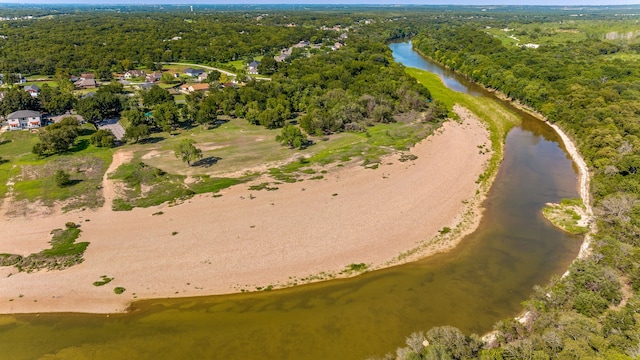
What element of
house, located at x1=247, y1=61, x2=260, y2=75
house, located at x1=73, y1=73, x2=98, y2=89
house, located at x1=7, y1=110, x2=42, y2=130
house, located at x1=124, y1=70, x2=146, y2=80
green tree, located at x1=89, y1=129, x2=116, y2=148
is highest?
house, located at x1=247, y1=61, x2=260, y2=75

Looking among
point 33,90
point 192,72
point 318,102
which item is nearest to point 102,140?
point 318,102

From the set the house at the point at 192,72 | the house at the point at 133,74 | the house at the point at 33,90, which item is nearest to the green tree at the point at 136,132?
the house at the point at 33,90

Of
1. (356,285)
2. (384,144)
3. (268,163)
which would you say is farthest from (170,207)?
(384,144)

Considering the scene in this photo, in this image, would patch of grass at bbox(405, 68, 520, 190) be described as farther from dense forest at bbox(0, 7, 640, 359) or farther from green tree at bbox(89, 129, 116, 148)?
green tree at bbox(89, 129, 116, 148)

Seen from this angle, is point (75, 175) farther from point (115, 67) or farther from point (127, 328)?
point (115, 67)

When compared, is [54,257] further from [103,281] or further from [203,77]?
[203,77]

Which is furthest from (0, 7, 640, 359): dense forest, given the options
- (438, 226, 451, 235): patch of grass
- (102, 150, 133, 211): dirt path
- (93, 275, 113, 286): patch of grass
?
(93, 275, 113, 286): patch of grass
